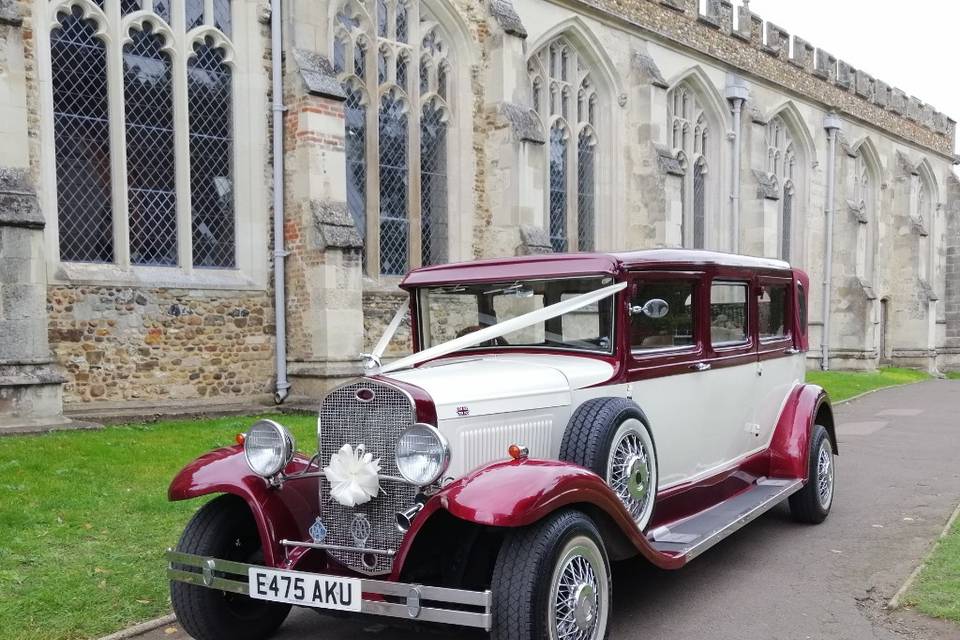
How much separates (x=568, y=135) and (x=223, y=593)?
49.4 feet

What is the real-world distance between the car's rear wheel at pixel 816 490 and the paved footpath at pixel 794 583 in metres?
0.12

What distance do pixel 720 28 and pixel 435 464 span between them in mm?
19988

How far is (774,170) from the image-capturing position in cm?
2473

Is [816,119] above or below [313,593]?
above

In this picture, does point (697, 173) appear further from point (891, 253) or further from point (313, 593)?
point (313, 593)

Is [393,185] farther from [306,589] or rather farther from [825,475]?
[306,589]

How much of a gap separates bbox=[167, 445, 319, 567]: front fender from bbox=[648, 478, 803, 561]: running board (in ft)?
6.21

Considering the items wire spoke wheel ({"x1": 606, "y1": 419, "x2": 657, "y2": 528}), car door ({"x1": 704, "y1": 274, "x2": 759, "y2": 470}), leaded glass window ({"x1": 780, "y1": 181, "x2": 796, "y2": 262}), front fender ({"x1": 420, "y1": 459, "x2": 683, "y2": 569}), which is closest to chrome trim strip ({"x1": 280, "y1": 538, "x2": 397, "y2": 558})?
front fender ({"x1": 420, "y1": 459, "x2": 683, "y2": 569})

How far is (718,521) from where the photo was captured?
204 inches

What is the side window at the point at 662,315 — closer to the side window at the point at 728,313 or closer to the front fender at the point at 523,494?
the side window at the point at 728,313

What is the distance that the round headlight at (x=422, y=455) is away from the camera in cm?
362

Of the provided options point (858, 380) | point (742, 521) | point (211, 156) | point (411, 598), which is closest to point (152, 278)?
point (211, 156)

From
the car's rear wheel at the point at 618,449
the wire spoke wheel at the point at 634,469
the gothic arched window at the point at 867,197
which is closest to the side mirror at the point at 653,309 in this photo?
the car's rear wheel at the point at 618,449

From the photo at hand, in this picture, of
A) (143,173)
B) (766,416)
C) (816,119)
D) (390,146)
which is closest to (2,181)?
(143,173)
